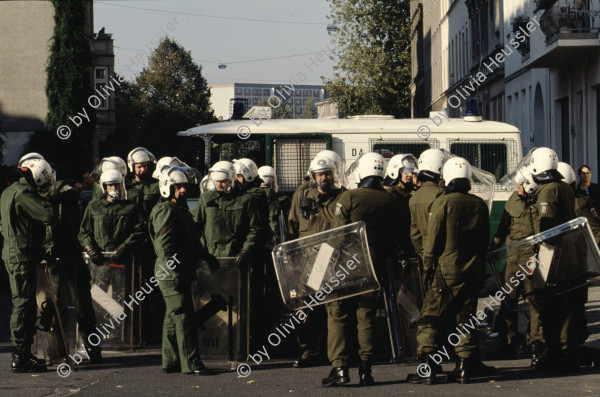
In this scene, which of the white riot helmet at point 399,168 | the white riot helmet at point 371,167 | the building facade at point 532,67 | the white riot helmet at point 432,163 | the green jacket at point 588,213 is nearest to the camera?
the white riot helmet at point 371,167

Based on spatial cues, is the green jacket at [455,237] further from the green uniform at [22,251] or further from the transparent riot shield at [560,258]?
the green uniform at [22,251]

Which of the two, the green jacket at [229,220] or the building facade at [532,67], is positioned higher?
the building facade at [532,67]

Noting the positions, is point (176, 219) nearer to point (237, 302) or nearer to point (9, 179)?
point (237, 302)

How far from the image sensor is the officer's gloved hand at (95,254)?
10.5 metres

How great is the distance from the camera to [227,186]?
10.3 meters

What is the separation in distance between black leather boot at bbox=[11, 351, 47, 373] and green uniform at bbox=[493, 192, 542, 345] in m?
4.48

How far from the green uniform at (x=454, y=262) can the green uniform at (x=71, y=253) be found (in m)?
3.39

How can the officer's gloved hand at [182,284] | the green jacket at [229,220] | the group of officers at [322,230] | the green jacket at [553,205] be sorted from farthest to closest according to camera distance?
the green jacket at [229,220], the green jacket at [553,205], the officer's gloved hand at [182,284], the group of officers at [322,230]

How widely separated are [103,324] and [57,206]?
1.40 m

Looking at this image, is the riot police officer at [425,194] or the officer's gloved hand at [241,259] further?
the officer's gloved hand at [241,259]

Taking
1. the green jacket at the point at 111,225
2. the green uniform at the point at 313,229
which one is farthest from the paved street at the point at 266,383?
the green jacket at the point at 111,225

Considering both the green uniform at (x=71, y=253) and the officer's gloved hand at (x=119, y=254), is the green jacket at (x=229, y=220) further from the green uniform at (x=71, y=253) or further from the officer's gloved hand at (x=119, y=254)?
the green uniform at (x=71, y=253)

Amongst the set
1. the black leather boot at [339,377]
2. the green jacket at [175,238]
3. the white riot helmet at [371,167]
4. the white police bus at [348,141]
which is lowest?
the black leather boot at [339,377]

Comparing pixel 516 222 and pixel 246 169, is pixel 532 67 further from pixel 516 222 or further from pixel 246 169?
pixel 516 222
